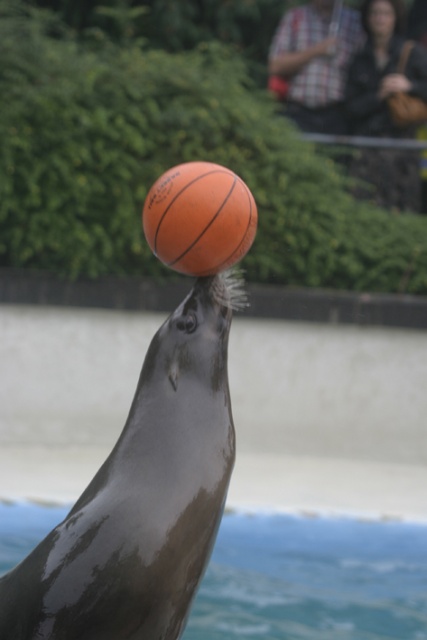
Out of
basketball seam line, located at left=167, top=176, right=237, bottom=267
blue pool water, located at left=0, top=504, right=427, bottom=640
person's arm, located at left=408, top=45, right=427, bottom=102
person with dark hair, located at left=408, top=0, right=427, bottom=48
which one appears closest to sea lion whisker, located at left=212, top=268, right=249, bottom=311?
basketball seam line, located at left=167, top=176, right=237, bottom=267

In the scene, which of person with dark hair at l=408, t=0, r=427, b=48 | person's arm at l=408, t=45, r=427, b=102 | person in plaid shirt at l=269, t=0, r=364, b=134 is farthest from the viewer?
person with dark hair at l=408, t=0, r=427, b=48

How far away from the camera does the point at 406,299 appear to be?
27.0ft

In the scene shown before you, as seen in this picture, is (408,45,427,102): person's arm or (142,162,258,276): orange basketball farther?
(408,45,427,102): person's arm

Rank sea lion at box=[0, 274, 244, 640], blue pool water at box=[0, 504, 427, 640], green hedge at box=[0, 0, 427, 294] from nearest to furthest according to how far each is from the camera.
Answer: sea lion at box=[0, 274, 244, 640]
blue pool water at box=[0, 504, 427, 640]
green hedge at box=[0, 0, 427, 294]

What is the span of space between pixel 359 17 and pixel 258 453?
12.5ft

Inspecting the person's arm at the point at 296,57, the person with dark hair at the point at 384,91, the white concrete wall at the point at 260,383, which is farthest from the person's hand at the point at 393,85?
the white concrete wall at the point at 260,383

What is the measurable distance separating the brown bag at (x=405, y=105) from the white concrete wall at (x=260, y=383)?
196 cm

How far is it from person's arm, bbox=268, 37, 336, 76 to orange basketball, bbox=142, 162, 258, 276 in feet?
18.8

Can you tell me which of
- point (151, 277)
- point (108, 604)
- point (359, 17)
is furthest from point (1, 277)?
point (108, 604)

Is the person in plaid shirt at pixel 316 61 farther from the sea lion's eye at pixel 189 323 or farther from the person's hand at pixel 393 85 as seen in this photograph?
the sea lion's eye at pixel 189 323

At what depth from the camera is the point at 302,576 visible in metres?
5.96

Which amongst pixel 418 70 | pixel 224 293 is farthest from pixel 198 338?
pixel 418 70

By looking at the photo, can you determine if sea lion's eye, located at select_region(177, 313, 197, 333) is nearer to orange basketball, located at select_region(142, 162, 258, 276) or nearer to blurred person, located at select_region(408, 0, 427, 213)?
orange basketball, located at select_region(142, 162, 258, 276)

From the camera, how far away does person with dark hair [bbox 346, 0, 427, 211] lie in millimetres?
9008
